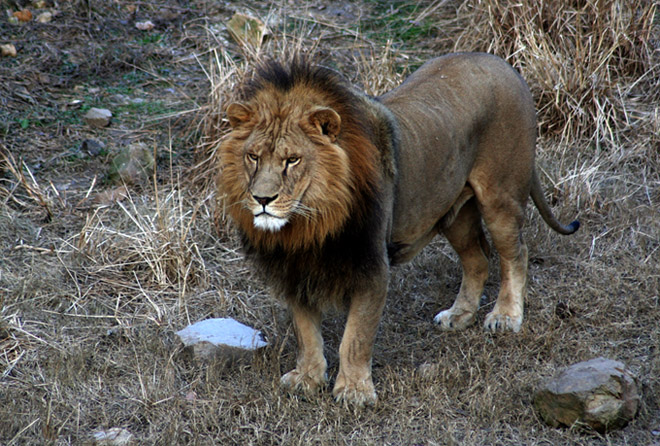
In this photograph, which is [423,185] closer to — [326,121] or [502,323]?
[326,121]

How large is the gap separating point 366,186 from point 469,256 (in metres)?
1.59

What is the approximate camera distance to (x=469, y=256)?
4.92m

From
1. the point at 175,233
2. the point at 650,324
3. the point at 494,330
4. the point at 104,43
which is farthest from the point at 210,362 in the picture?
the point at 104,43

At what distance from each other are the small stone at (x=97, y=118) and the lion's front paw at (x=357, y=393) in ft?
12.2

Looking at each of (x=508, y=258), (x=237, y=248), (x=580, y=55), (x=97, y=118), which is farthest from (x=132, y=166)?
(x=580, y=55)

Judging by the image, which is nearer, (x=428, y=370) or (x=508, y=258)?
(x=428, y=370)

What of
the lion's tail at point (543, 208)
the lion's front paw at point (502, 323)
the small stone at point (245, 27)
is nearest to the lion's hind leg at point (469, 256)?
the lion's front paw at point (502, 323)

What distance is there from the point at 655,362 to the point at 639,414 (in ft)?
1.73

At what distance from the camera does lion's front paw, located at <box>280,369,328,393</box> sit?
396cm

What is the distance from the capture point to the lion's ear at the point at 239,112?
138 inches

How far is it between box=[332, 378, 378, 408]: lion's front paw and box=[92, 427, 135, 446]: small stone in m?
0.97

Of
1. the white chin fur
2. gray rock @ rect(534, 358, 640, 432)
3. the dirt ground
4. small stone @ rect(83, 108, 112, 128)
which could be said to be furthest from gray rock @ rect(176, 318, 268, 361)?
small stone @ rect(83, 108, 112, 128)

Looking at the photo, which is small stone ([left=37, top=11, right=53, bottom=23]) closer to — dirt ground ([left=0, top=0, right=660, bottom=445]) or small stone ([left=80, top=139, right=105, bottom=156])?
dirt ground ([left=0, top=0, right=660, bottom=445])

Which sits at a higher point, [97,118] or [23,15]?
[23,15]
